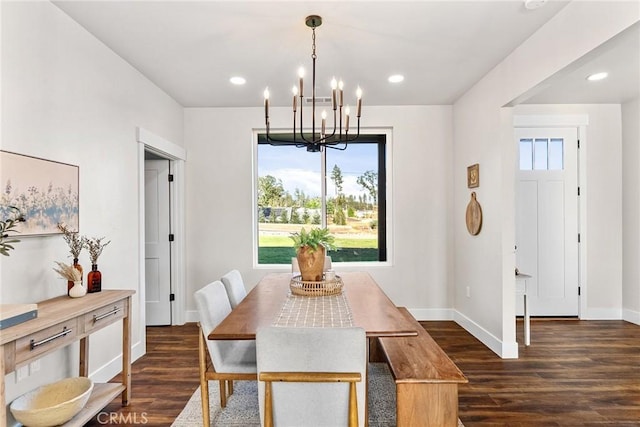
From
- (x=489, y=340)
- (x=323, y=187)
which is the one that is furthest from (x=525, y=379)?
(x=323, y=187)

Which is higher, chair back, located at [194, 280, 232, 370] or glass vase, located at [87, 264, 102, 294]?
glass vase, located at [87, 264, 102, 294]

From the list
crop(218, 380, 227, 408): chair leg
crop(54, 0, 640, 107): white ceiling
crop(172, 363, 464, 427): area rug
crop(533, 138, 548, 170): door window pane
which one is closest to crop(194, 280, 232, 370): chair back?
crop(218, 380, 227, 408): chair leg

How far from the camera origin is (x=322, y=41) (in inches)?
106

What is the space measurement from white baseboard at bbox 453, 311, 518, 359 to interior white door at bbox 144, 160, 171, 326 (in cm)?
346

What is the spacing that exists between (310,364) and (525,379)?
2.18 meters

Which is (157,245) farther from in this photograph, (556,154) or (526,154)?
(556,154)

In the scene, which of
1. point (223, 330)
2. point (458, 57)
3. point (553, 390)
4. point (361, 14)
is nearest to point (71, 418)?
point (223, 330)

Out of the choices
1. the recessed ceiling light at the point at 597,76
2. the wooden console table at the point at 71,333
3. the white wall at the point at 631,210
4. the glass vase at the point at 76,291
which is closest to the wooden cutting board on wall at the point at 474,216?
the recessed ceiling light at the point at 597,76

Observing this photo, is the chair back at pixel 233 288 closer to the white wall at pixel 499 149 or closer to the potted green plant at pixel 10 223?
the potted green plant at pixel 10 223

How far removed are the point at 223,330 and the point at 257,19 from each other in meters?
2.00

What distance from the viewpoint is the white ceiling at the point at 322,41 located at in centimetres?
228

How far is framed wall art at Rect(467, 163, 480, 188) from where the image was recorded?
3654 millimetres

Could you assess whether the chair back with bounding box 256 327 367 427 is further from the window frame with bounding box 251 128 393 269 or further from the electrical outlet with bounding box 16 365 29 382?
the window frame with bounding box 251 128 393 269

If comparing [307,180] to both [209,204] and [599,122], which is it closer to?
[209,204]
